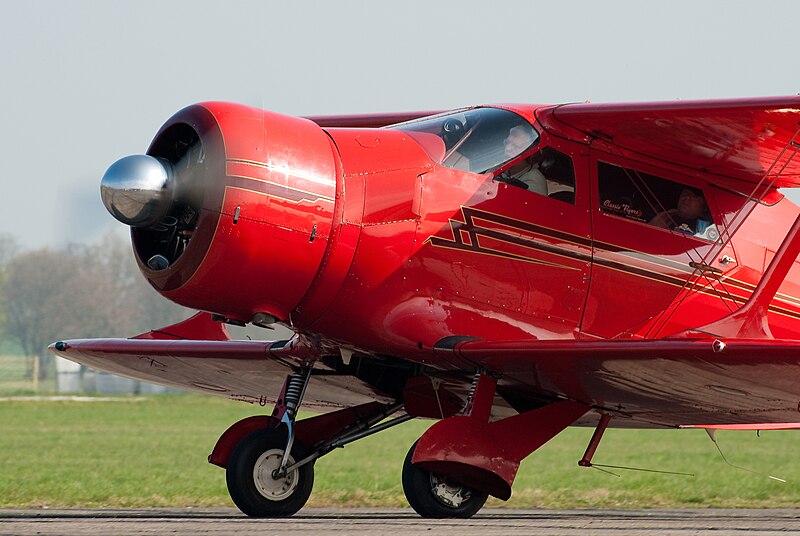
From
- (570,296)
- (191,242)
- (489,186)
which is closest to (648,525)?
(570,296)

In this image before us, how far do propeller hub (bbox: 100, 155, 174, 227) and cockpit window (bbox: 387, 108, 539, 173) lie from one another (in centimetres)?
212

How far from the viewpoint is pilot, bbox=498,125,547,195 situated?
33.3ft

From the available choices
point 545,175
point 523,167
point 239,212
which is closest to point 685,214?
point 545,175

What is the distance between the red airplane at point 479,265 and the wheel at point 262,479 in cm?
2

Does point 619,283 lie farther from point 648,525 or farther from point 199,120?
point 199,120

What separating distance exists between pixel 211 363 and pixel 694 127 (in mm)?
5083

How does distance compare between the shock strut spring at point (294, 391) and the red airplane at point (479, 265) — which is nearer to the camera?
the red airplane at point (479, 265)

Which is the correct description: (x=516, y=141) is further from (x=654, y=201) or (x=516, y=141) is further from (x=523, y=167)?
(x=654, y=201)

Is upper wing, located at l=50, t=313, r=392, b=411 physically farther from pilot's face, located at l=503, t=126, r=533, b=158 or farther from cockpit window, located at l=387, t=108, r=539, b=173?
pilot's face, located at l=503, t=126, r=533, b=158

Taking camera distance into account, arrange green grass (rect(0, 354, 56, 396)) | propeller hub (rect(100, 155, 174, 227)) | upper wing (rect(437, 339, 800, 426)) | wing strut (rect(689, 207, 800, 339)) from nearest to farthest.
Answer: propeller hub (rect(100, 155, 174, 227)) < upper wing (rect(437, 339, 800, 426)) < wing strut (rect(689, 207, 800, 339)) < green grass (rect(0, 354, 56, 396))

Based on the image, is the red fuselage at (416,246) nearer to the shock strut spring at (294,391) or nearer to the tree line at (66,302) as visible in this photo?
the shock strut spring at (294,391)

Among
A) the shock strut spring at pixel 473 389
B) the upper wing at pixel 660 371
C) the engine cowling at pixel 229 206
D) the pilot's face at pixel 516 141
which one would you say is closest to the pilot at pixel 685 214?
the pilot's face at pixel 516 141

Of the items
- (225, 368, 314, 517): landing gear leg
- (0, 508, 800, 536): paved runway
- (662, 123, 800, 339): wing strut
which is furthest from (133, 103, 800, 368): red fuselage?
(0, 508, 800, 536): paved runway

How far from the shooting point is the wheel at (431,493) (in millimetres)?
10531
